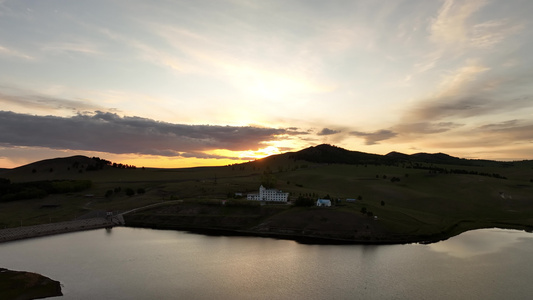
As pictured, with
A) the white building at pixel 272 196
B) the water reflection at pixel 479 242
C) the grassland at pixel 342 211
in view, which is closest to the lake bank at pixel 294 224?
the grassland at pixel 342 211

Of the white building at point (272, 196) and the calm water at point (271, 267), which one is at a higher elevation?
the white building at point (272, 196)

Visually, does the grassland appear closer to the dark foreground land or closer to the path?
the path

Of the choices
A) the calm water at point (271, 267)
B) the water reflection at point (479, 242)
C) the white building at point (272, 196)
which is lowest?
the calm water at point (271, 267)

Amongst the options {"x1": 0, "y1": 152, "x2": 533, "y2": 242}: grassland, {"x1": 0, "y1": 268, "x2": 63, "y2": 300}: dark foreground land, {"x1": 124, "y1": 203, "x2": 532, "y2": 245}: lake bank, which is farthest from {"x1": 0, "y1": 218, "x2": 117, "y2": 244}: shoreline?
{"x1": 0, "y1": 268, "x2": 63, "y2": 300}: dark foreground land

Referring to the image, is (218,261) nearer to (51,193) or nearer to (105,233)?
(105,233)

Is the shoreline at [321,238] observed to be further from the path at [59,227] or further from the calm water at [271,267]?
the path at [59,227]

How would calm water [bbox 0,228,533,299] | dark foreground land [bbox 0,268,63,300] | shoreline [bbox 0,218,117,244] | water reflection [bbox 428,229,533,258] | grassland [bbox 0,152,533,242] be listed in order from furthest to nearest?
1. grassland [bbox 0,152,533,242]
2. shoreline [bbox 0,218,117,244]
3. water reflection [bbox 428,229,533,258]
4. calm water [bbox 0,228,533,299]
5. dark foreground land [bbox 0,268,63,300]

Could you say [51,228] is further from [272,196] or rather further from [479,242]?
[479,242]
